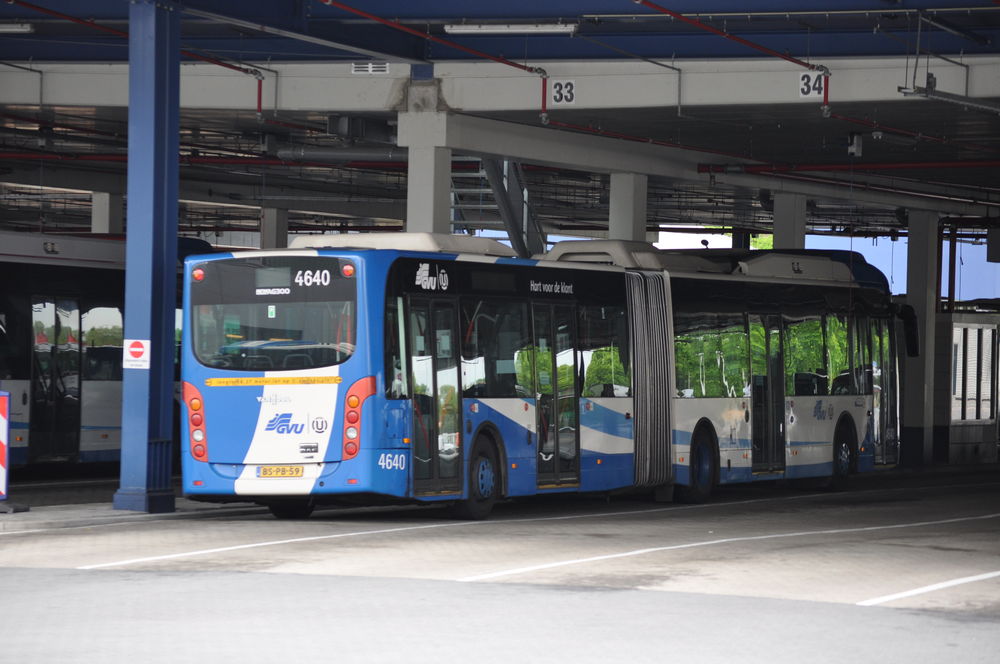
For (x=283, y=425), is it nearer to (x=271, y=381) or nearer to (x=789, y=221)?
(x=271, y=381)

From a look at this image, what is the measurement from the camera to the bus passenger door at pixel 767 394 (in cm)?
2450

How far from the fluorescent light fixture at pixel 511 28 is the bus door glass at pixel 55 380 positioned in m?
6.80

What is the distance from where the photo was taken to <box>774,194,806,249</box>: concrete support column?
3616cm

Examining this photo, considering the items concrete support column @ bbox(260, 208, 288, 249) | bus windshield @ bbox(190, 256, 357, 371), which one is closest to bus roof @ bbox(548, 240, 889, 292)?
bus windshield @ bbox(190, 256, 357, 371)

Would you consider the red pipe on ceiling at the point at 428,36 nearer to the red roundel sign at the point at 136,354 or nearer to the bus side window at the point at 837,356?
the red roundel sign at the point at 136,354

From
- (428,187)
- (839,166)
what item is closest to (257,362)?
(428,187)

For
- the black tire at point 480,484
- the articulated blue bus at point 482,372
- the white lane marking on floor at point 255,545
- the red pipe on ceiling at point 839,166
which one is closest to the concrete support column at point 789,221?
the red pipe on ceiling at point 839,166

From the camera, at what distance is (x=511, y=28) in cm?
2169

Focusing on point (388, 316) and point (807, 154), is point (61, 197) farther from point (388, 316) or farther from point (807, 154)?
point (388, 316)

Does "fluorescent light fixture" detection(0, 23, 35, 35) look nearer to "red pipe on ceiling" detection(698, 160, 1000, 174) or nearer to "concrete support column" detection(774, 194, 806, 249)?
"red pipe on ceiling" detection(698, 160, 1000, 174)

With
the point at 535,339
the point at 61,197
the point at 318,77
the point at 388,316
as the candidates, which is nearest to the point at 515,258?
the point at 535,339

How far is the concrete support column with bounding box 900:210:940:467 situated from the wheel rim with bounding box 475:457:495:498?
21901 mm

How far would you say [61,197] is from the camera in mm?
→ 49469

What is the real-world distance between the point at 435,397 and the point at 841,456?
10.6m
